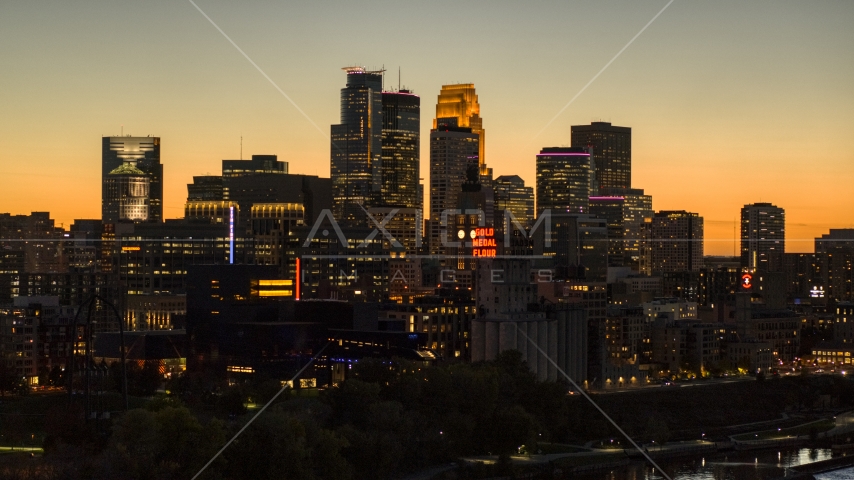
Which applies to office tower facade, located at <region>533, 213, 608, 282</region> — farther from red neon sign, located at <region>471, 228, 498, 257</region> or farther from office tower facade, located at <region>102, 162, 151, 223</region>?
red neon sign, located at <region>471, 228, 498, 257</region>

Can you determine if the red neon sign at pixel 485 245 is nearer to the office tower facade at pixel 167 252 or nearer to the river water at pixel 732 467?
the river water at pixel 732 467

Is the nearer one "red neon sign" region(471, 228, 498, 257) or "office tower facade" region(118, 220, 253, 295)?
"red neon sign" region(471, 228, 498, 257)

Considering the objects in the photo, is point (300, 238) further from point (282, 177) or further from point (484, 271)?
point (484, 271)

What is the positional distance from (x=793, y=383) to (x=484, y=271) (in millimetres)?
22361

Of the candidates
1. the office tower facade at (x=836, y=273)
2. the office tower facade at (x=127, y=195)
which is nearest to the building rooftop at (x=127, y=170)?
the office tower facade at (x=127, y=195)

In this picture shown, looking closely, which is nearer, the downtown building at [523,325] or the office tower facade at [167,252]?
the downtown building at [523,325]

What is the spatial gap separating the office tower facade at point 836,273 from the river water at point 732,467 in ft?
282

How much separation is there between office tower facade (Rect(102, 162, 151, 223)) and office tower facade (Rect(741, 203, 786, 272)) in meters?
79.8

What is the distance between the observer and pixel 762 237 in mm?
191125

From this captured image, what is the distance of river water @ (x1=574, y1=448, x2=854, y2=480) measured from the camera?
61.6 metres

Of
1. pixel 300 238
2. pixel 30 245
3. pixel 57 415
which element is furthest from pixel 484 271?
pixel 30 245

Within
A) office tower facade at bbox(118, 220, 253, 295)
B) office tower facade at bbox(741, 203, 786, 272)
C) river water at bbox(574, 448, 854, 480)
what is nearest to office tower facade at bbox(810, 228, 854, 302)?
office tower facade at bbox(741, 203, 786, 272)

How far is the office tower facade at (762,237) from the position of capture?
7340 inches

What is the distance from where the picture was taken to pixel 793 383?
91188mm
